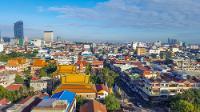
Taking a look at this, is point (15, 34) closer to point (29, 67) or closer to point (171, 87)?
point (29, 67)

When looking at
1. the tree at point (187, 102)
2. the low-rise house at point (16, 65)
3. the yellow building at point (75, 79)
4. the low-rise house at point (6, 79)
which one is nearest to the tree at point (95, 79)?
the yellow building at point (75, 79)

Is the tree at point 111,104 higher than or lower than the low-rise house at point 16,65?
lower

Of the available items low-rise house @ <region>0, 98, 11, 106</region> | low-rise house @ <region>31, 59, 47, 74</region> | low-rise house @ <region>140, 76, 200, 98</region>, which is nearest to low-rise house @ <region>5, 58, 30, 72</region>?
low-rise house @ <region>31, 59, 47, 74</region>

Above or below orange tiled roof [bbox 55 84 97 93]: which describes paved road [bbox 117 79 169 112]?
below

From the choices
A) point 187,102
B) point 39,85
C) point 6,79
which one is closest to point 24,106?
point 187,102

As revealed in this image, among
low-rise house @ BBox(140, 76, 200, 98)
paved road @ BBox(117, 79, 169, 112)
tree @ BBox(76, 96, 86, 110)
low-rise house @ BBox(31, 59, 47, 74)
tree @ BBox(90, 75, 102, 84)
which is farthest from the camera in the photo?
low-rise house @ BBox(31, 59, 47, 74)

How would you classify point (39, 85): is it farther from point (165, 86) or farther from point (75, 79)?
point (165, 86)

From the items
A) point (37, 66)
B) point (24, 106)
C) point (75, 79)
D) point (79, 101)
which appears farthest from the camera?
point (37, 66)

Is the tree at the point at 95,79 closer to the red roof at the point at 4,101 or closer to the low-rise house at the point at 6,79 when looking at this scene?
the low-rise house at the point at 6,79

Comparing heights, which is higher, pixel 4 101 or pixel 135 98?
pixel 4 101

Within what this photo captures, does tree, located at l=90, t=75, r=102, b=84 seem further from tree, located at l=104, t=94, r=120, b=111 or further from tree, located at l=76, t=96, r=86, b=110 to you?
tree, located at l=104, t=94, r=120, b=111

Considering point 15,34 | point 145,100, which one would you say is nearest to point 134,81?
point 145,100

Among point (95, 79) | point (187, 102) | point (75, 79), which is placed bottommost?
point (95, 79)
